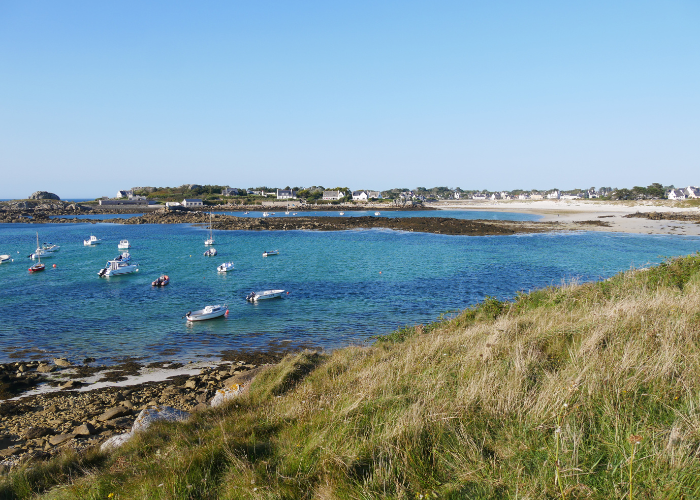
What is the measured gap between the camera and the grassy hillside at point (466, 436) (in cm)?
375

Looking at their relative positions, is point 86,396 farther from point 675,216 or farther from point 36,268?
point 675,216

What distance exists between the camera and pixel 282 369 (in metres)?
11.1

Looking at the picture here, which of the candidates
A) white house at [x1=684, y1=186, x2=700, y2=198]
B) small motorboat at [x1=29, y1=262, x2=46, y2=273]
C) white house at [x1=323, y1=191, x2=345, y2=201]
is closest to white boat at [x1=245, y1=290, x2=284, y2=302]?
small motorboat at [x1=29, y1=262, x2=46, y2=273]

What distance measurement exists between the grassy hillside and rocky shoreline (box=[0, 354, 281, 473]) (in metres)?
4.23

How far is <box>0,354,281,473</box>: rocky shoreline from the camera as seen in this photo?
9.95 m

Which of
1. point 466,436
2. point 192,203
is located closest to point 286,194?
point 192,203

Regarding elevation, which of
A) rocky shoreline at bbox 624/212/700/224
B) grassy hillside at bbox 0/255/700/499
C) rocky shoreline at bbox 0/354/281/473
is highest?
rocky shoreline at bbox 624/212/700/224

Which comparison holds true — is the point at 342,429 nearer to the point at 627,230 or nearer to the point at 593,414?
the point at 593,414

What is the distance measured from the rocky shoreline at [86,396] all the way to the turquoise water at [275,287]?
1674mm

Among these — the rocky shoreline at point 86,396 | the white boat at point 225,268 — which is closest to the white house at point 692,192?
the white boat at point 225,268

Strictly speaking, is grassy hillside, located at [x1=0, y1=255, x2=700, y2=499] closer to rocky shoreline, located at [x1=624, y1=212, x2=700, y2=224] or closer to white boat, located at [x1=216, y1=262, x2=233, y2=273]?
white boat, located at [x1=216, y1=262, x2=233, y2=273]

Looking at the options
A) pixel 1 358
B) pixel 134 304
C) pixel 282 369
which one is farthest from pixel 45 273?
pixel 282 369

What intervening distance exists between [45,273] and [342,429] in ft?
142

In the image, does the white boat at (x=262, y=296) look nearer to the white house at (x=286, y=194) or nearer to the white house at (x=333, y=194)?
the white house at (x=333, y=194)
